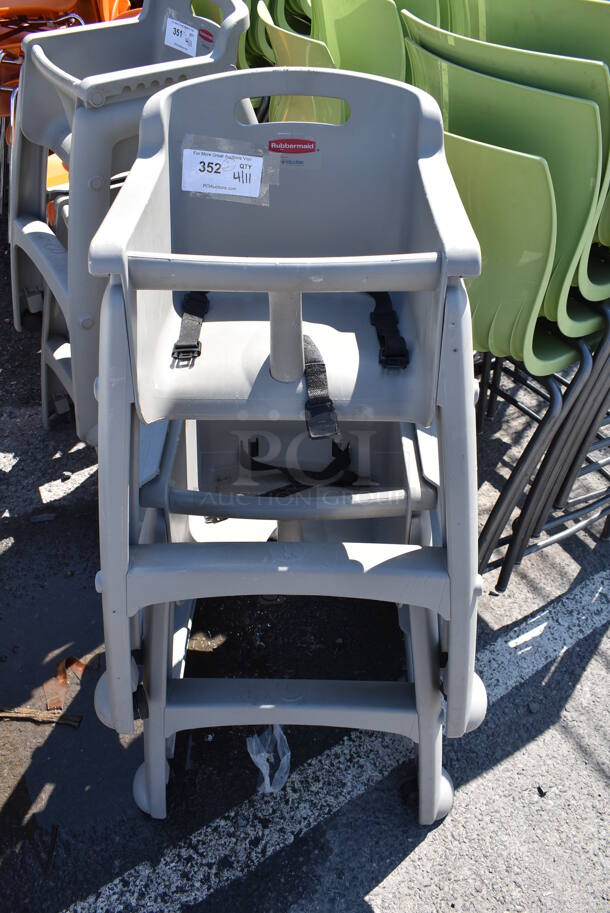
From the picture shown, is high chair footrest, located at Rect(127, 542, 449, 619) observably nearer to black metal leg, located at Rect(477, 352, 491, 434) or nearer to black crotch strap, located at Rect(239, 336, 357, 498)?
black crotch strap, located at Rect(239, 336, 357, 498)

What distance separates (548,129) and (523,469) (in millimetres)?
763

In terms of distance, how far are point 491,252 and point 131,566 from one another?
1.06m

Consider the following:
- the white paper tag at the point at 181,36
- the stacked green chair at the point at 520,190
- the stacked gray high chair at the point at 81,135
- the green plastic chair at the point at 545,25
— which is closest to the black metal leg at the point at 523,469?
the stacked green chair at the point at 520,190

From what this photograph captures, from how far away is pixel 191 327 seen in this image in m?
1.66

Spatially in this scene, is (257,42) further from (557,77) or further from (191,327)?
(191,327)

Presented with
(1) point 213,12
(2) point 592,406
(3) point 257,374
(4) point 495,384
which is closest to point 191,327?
(3) point 257,374

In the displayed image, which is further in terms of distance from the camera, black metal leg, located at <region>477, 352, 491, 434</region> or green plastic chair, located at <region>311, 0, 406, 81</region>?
black metal leg, located at <region>477, 352, 491, 434</region>

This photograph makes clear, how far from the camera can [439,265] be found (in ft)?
3.77

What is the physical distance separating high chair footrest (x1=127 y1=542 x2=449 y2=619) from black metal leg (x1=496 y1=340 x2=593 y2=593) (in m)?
0.73

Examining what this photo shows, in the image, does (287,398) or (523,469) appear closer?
(287,398)

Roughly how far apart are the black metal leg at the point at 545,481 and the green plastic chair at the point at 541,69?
0.54ft

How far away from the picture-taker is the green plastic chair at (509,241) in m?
1.56

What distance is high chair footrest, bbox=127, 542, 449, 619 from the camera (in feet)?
4.12

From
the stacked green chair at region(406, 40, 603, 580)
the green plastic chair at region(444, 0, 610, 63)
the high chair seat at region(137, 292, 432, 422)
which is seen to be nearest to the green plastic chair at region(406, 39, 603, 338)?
the stacked green chair at region(406, 40, 603, 580)
